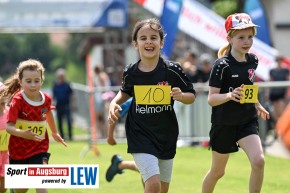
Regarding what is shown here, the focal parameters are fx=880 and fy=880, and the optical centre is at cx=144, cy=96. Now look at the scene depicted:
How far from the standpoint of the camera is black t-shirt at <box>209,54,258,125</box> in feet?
29.2

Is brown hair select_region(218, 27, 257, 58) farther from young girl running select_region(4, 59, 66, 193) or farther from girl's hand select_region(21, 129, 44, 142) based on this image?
girl's hand select_region(21, 129, 44, 142)

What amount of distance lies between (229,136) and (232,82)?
21.9 inches

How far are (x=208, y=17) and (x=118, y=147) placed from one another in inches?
137

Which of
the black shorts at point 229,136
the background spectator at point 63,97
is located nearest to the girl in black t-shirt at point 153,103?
the black shorts at point 229,136

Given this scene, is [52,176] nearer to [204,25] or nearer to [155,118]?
[155,118]

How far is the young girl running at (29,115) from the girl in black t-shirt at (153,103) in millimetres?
1107

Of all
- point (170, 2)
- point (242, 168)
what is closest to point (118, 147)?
point (170, 2)

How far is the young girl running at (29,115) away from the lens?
359 inches

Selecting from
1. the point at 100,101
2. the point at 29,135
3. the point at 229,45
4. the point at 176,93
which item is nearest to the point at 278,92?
the point at 100,101

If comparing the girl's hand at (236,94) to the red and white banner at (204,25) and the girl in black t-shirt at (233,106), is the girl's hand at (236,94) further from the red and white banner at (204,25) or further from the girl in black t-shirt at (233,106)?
the red and white banner at (204,25)

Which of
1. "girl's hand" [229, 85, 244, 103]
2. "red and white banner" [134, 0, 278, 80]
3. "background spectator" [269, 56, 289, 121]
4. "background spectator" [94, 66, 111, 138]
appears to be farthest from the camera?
"background spectator" [94, 66, 111, 138]

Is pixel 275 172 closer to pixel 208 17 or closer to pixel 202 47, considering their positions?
pixel 208 17

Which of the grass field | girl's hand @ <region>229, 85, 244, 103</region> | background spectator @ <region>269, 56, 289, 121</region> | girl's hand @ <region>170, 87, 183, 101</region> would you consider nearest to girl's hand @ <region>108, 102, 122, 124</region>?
girl's hand @ <region>170, 87, 183, 101</region>

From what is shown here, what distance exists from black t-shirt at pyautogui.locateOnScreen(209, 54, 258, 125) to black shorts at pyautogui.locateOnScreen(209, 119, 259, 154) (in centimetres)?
6
